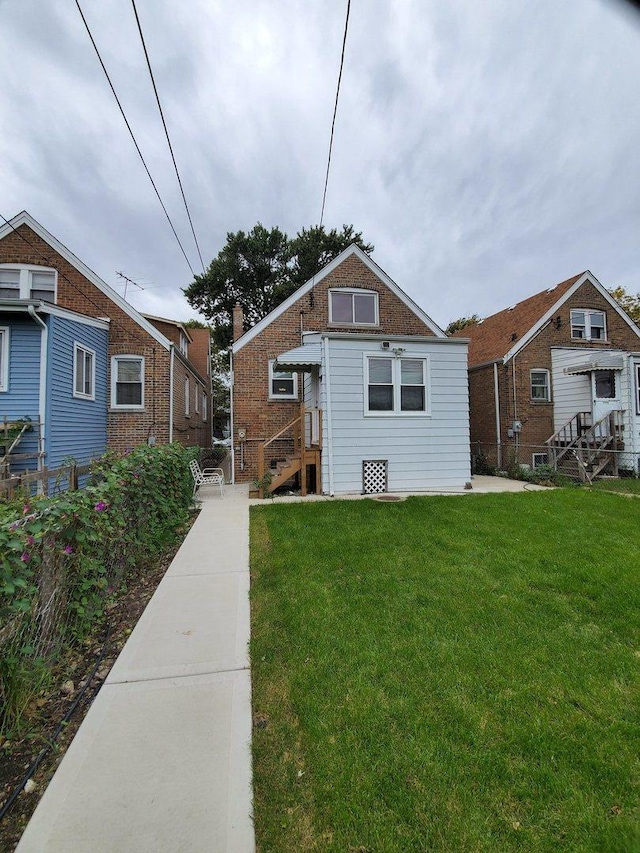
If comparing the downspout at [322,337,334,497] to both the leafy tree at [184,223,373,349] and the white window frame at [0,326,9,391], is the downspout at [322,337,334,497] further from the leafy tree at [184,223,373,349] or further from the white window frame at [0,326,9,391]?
the leafy tree at [184,223,373,349]

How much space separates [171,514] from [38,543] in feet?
13.1

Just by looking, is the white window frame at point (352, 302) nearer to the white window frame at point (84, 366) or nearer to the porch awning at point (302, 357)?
the porch awning at point (302, 357)

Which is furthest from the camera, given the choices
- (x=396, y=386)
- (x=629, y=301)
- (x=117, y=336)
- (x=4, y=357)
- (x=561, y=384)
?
(x=629, y=301)

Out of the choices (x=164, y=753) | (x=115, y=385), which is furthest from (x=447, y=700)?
(x=115, y=385)

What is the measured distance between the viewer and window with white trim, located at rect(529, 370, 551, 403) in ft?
47.8

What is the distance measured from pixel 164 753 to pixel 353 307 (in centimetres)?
1292

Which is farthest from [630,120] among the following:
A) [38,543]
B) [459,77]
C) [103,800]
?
[103,800]

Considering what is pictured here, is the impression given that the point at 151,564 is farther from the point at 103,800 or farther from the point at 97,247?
the point at 97,247

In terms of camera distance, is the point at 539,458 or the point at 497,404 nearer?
the point at 539,458

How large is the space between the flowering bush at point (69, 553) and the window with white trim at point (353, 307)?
946cm

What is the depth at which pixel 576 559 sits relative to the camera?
4.75 m

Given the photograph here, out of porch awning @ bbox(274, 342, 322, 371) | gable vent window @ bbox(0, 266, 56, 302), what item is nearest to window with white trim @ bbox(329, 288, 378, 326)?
porch awning @ bbox(274, 342, 322, 371)

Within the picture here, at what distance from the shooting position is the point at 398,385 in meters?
9.70

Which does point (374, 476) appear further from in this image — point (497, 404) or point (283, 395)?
point (497, 404)
